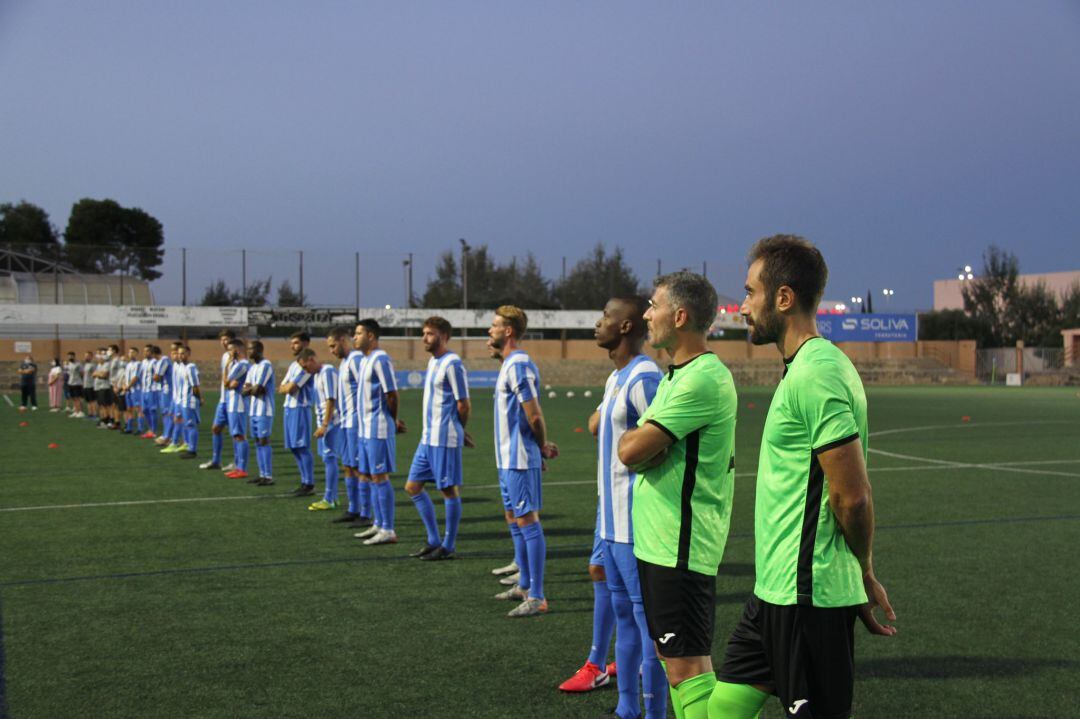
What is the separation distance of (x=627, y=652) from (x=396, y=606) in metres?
2.74

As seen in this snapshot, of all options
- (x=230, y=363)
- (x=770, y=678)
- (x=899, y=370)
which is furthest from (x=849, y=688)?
(x=899, y=370)

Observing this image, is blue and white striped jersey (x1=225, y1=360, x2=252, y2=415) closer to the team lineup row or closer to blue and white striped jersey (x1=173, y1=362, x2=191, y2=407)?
blue and white striped jersey (x1=173, y1=362, x2=191, y2=407)

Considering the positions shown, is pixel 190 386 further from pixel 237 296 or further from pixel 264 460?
pixel 237 296

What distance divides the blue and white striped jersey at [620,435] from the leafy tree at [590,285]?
208ft

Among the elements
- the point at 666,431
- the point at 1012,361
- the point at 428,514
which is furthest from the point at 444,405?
the point at 1012,361

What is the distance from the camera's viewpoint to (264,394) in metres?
13.6

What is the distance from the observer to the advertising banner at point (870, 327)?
178ft

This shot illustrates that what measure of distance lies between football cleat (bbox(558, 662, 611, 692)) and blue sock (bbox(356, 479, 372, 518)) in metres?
5.42

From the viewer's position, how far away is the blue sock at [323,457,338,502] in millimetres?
11172

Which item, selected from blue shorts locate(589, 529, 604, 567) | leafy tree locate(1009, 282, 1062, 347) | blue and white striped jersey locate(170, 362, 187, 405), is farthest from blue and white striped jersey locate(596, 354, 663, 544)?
leafy tree locate(1009, 282, 1062, 347)

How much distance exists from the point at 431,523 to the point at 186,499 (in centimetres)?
494

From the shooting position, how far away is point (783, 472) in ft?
9.77

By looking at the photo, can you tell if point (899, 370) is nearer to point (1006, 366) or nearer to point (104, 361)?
point (1006, 366)

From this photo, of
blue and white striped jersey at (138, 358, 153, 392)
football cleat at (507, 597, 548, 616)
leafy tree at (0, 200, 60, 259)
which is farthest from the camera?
leafy tree at (0, 200, 60, 259)
